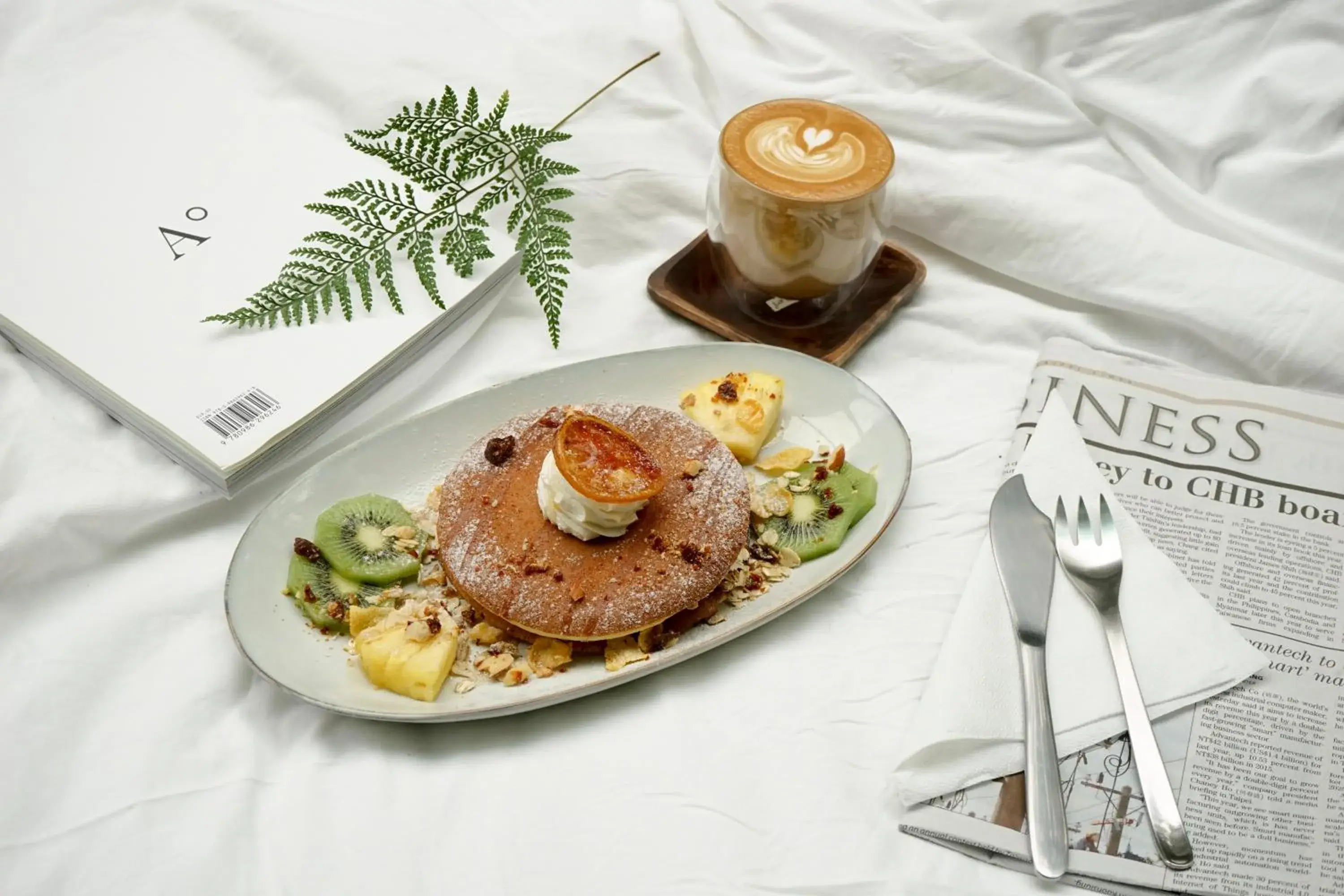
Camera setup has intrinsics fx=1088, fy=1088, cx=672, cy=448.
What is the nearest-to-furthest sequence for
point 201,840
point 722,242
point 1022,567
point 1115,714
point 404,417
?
point 201,840, point 1115,714, point 1022,567, point 404,417, point 722,242

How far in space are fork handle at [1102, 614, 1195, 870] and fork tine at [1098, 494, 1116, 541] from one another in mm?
122

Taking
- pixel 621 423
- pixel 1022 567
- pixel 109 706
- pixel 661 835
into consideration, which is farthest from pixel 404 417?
pixel 1022 567

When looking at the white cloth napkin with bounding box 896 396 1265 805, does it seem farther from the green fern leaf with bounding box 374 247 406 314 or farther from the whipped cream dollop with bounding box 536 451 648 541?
the green fern leaf with bounding box 374 247 406 314

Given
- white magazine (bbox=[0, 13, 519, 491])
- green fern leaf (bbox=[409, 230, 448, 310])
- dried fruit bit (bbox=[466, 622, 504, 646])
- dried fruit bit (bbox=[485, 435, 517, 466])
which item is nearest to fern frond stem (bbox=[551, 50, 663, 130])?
white magazine (bbox=[0, 13, 519, 491])

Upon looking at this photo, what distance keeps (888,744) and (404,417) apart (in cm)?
81

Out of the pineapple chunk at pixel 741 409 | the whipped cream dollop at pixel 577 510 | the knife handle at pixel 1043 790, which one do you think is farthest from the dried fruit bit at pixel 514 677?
the knife handle at pixel 1043 790

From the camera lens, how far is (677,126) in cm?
199

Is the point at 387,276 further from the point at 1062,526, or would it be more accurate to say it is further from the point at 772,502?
the point at 1062,526

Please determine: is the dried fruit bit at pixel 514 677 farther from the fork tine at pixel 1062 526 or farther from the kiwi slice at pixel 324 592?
the fork tine at pixel 1062 526

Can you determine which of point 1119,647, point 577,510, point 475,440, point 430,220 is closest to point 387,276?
point 430,220

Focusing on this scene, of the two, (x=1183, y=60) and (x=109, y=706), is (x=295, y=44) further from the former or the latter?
(x=1183, y=60)

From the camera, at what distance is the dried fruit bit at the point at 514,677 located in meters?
1.27

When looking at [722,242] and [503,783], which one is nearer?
[503,783]

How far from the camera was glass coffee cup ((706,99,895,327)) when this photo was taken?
1.61 meters
